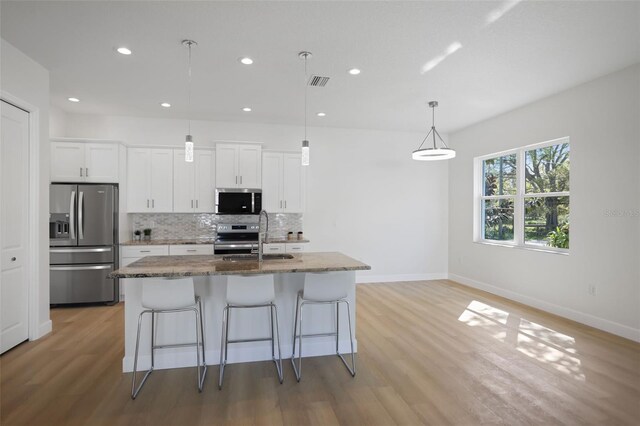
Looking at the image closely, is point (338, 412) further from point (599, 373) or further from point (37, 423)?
point (599, 373)

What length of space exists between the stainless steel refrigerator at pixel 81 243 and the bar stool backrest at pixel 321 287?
11.4 feet

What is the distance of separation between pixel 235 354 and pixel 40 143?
301cm

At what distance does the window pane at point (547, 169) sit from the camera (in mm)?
4453

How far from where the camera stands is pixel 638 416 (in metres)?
2.21

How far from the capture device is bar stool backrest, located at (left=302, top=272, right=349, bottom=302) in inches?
110

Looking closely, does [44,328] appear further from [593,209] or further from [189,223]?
[593,209]

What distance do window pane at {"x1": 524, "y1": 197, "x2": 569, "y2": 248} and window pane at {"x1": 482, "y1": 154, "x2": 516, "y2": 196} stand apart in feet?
1.35

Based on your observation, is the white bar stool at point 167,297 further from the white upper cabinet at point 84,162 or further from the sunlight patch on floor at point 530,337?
the white upper cabinet at point 84,162

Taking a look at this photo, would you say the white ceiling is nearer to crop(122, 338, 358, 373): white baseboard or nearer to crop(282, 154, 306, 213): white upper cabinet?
crop(282, 154, 306, 213): white upper cabinet

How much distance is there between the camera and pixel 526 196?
16.5ft

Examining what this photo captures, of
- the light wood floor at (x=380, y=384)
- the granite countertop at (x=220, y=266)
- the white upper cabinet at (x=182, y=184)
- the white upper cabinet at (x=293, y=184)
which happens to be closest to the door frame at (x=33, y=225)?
the light wood floor at (x=380, y=384)

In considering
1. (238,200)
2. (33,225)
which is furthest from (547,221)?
(33,225)

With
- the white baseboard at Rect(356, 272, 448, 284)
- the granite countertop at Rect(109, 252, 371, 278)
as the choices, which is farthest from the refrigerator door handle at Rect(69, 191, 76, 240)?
the white baseboard at Rect(356, 272, 448, 284)

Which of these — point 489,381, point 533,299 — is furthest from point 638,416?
point 533,299
